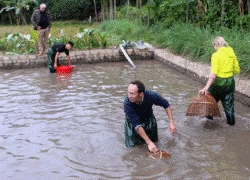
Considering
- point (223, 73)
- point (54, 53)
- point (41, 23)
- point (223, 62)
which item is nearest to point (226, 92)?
point (223, 73)

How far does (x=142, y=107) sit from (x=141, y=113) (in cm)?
13

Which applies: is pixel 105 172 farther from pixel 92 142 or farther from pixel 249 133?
pixel 249 133

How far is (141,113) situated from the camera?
18.4 feet

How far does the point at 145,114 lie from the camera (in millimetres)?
5648

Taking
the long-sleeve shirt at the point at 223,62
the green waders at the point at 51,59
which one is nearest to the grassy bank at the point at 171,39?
the long-sleeve shirt at the point at 223,62

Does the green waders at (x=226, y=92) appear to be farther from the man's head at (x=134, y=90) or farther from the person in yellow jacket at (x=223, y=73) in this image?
the man's head at (x=134, y=90)

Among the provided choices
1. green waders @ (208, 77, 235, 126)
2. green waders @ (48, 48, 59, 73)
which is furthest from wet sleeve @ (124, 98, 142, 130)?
green waders @ (48, 48, 59, 73)

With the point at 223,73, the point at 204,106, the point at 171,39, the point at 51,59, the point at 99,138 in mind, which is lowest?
the point at 99,138

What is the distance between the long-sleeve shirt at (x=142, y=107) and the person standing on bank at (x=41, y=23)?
27.8 feet

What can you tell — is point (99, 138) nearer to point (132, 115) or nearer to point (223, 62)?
point (132, 115)

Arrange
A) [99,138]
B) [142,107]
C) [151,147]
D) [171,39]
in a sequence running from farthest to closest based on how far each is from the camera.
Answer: [171,39]
[99,138]
[142,107]
[151,147]

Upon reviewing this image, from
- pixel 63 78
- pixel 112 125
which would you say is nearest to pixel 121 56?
pixel 63 78

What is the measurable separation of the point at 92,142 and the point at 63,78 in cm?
527

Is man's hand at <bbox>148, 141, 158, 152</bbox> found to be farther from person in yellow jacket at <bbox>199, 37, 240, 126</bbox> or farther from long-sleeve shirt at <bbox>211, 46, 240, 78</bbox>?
long-sleeve shirt at <bbox>211, 46, 240, 78</bbox>
